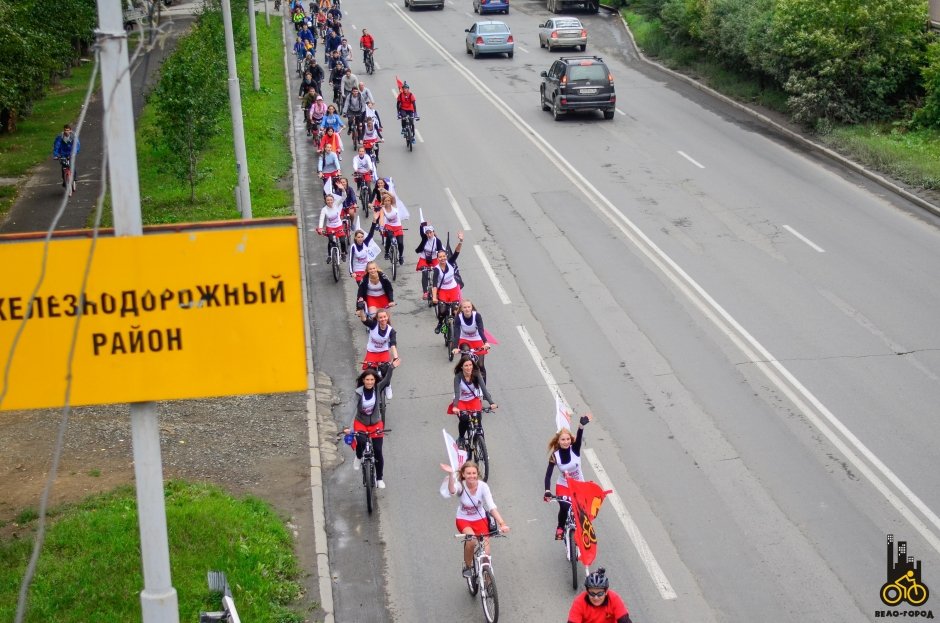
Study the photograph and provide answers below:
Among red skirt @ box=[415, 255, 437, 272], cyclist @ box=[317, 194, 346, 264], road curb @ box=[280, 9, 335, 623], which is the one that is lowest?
road curb @ box=[280, 9, 335, 623]

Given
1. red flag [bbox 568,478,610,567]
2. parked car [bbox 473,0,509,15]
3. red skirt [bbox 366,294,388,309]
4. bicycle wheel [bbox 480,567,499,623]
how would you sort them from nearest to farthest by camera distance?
bicycle wheel [bbox 480,567,499,623] → red flag [bbox 568,478,610,567] → red skirt [bbox 366,294,388,309] → parked car [bbox 473,0,509,15]

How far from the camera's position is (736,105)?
35.6 metres

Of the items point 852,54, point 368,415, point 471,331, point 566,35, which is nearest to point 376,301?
point 471,331

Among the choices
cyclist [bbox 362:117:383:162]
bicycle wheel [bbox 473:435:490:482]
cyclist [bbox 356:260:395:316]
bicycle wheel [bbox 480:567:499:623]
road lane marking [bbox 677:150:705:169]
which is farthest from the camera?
road lane marking [bbox 677:150:705:169]

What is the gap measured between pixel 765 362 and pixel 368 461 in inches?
261

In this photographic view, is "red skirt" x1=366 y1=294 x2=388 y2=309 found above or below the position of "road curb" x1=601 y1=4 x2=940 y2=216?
above

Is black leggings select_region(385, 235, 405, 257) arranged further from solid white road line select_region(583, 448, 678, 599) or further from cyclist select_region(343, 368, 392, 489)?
cyclist select_region(343, 368, 392, 489)

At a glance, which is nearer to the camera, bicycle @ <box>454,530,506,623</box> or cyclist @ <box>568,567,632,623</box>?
cyclist @ <box>568,567,632,623</box>

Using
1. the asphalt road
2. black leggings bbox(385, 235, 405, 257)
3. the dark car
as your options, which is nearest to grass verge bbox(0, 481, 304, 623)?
the asphalt road

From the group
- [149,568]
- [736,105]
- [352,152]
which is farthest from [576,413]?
[736,105]

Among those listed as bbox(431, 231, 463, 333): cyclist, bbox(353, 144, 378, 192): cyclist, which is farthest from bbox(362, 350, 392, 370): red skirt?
bbox(353, 144, 378, 192): cyclist

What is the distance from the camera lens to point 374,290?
17.5 meters

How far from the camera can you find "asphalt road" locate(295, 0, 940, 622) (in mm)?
11805

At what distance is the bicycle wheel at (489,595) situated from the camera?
34.9ft
